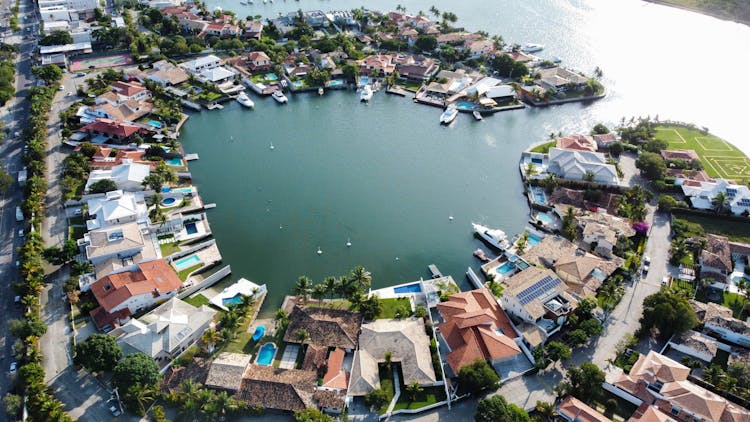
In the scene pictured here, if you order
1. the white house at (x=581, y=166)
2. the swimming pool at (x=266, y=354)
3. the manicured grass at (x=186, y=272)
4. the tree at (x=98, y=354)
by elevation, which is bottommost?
A: the swimming pool at (x=266, y=354)

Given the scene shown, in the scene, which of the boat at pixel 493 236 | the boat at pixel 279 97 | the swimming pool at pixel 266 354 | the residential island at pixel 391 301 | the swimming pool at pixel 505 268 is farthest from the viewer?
the boat at pixel 279 97

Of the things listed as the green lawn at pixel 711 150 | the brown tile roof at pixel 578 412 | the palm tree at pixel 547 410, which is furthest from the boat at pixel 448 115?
the brown tile roof at pixel 578 412

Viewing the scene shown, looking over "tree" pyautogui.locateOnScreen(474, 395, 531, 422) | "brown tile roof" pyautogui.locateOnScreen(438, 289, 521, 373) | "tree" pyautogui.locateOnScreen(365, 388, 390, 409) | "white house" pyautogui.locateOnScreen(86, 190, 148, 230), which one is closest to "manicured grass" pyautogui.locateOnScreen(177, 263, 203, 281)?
"white house" pyautogui.locateOnScreen(86, 190, 148, 230)

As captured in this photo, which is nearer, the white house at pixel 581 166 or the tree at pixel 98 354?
the tree at pixel 98 354

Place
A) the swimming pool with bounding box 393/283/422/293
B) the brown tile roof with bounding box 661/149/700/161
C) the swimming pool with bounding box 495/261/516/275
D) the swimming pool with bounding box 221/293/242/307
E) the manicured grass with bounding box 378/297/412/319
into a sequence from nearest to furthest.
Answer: the manicured grass with bounding box 378/297/412/319 < the swimming pool with bounding box 221/293/242/307 < the swimming pool with bounding box 393/283/422/293 < the swimming pool with bounding box 495/261/516/275 < the brown tile roof with bounding box 661/149/700/161

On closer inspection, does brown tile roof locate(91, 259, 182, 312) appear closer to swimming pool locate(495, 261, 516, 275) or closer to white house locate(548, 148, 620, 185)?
swimming pool locate(495, 261, 516, 275)

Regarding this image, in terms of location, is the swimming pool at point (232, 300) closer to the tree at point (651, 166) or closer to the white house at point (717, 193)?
the tree at point (651, 166)

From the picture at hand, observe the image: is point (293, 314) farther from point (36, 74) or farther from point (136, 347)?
point (36, 74)
